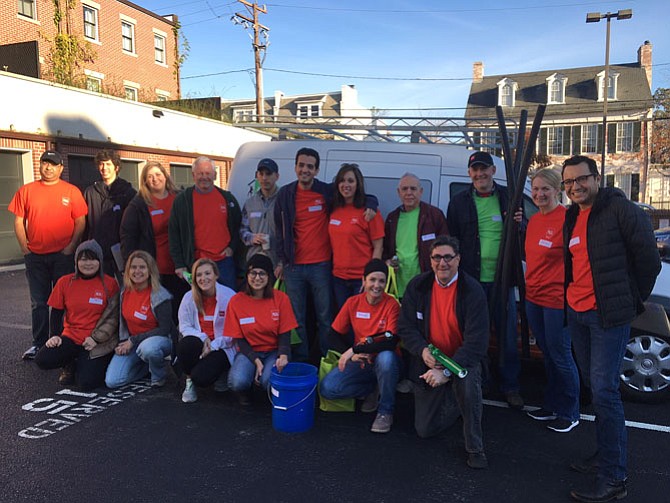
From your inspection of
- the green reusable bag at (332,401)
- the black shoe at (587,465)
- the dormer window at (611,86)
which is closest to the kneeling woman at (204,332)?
the green reusable bag at (332,401)

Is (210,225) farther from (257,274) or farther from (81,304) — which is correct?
(81,304)

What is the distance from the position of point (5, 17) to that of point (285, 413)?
20296mm

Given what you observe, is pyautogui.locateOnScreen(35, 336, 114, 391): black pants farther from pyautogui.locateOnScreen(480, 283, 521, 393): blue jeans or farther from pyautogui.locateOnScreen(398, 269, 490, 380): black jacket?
pyautogui.locateOnScreen(480, 283, 521, 393): blue jeans

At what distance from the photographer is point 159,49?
25484 mm

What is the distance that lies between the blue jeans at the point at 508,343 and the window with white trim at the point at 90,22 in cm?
2214

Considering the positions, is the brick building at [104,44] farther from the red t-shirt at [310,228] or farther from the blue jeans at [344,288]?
the blue jeans at [344,288]

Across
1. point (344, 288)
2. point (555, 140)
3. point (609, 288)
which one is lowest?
point (344, 288)

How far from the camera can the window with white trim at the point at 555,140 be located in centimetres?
3503

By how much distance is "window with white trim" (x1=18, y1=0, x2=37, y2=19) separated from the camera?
18656mm

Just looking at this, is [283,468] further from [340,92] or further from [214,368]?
[340,92]

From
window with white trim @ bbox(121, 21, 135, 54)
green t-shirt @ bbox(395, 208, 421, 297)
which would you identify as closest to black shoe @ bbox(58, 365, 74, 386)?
green t-shirt @ bbox(395, 208, 421, 297)

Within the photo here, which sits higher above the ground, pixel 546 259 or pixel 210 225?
pixel 210 225

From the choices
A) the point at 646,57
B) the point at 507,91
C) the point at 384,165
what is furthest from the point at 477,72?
the point at 384,165

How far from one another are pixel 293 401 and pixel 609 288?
2.22m
